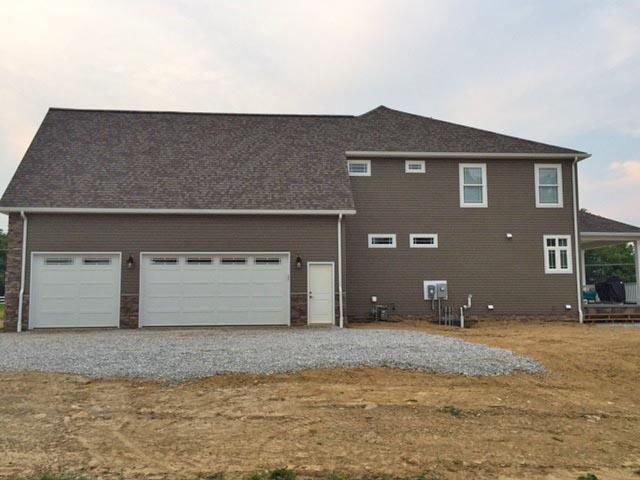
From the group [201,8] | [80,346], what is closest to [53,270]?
[80,346]

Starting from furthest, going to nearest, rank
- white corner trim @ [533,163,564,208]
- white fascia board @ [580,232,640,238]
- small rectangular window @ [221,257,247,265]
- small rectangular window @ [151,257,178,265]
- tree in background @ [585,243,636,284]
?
1. tree in background @ [585,243,636,284]
2. white fascia board @ [580,232,640,238]
3. white corner trim @ [533,163,564,208]
4. small rectangular window @ [221,257,247,265]
5. small rectangular window @ [151,257,178,265]

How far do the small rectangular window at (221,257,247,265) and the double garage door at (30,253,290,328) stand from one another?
28 mm

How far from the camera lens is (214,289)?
44.9ft

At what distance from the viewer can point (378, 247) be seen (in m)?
15.5

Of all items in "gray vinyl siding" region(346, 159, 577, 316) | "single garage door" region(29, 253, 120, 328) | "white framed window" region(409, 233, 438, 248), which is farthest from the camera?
"white framed window" region(409, 233, 438, 248)

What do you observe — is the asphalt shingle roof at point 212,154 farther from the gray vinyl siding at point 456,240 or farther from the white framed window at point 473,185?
the gray vinyl siding at point 456,240

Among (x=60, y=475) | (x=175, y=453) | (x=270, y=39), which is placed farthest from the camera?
(x=270, y=39)

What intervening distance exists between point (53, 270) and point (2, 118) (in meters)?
7.57

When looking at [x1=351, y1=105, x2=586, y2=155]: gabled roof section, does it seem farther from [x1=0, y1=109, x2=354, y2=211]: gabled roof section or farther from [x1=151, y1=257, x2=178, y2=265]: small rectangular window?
[x1=151, y1=257, x2=178, y2=265]: small rectangular window

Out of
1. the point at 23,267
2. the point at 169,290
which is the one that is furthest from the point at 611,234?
the point at 23,267

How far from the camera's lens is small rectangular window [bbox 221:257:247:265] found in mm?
13891

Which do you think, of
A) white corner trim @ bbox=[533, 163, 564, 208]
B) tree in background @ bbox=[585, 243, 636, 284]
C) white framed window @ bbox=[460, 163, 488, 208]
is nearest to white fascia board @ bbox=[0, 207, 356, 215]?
white framed window @ bbox=[460, 163, 488, 208]

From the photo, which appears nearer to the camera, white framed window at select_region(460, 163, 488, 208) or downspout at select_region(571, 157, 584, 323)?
downspout at select_region(571, 157, 584, 323)

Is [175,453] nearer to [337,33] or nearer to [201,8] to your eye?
[201,8]
